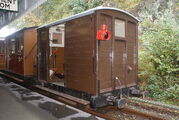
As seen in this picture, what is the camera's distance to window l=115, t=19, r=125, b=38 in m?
5.10

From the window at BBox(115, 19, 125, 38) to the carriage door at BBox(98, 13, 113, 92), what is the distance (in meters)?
0.34

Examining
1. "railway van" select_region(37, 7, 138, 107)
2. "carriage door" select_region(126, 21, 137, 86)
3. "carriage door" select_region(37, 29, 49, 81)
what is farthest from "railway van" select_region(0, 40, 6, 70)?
"carriage door" select_region(126, 21, 137, 86)

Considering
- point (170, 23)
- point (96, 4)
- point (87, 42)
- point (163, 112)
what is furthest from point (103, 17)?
point (96, 4)

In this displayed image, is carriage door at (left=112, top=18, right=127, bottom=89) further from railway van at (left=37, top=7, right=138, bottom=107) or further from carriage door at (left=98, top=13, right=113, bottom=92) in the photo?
carriage door at (left=98, top=13, right=113, bottom=92)

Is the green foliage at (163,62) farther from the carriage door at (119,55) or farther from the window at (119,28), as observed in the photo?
the window at (119,28)

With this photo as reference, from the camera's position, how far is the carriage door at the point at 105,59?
4.45 m

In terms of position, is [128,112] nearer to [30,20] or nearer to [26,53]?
[26,53]

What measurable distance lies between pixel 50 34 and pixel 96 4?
821 cm

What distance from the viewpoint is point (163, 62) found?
6.71 m

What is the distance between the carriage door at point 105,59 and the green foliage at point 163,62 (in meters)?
2.60

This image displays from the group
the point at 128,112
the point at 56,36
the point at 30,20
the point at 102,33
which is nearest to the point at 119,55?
the point at 102,33

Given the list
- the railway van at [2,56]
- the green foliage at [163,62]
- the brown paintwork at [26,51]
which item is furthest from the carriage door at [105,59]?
the railway van at [2,56]

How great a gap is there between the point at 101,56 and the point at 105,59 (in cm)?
21

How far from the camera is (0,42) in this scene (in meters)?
13.6
